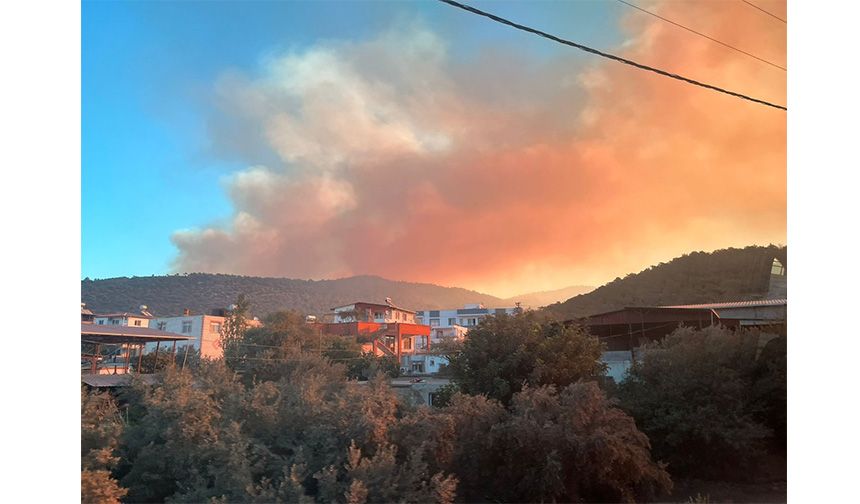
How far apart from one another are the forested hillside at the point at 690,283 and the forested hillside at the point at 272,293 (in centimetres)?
140

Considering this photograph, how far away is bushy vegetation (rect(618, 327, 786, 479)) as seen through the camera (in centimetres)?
538

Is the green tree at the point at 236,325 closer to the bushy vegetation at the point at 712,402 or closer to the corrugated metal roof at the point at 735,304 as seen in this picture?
the bushy vegetation at the point at 712,402

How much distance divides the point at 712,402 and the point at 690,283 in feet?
6.19

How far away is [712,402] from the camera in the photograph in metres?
5.62

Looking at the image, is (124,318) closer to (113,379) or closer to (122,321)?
(122,321)

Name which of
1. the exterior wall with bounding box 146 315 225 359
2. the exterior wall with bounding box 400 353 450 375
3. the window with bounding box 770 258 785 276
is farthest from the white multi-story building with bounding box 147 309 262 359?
the window with bounding box 770 258 785 276

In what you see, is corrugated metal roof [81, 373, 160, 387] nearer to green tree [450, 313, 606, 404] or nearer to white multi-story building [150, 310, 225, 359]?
white multi-story building [150, 310, 225, 359]

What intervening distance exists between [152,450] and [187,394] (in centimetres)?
46

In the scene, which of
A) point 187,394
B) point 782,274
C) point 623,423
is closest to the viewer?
point 187,394

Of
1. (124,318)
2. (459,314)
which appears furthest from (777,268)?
(124,318)

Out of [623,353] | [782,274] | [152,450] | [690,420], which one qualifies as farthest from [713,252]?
[152,450]
